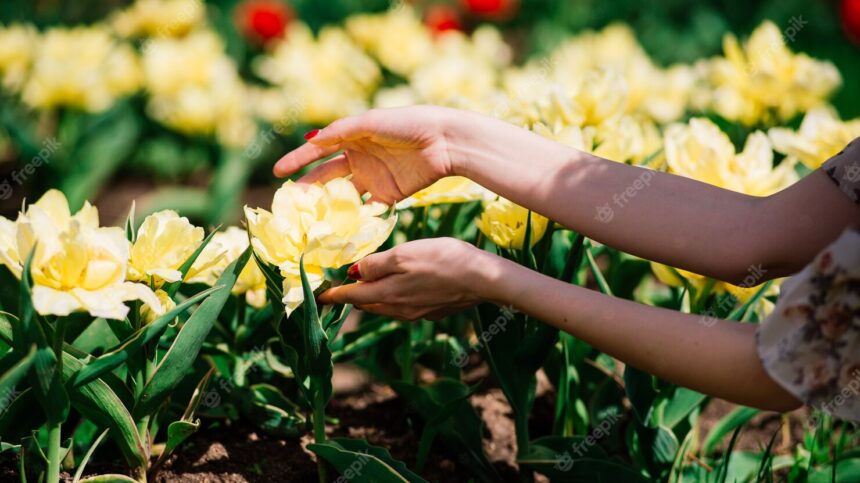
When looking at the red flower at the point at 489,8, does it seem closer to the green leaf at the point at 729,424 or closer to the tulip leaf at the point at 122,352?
the green leaf at the point at 729,424

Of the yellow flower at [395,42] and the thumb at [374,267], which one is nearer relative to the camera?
the thumb at [374,267]

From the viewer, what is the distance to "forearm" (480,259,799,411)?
4.17 feet

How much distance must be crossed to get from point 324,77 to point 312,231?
1.98m

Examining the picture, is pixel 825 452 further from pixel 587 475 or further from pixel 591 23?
pixel 591 23

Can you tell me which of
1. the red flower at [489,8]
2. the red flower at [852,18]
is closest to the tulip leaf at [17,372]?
the red flower at [489,8]

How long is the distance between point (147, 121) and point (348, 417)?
222cm

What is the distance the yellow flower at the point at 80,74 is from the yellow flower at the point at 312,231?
205 cm

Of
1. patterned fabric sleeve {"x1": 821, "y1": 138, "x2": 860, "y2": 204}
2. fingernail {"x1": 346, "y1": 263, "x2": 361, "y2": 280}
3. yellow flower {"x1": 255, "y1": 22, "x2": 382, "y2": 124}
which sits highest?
patterned fabric sleeve {"x1": 821, "y1": 138, "x2": 860, "y2": 204}

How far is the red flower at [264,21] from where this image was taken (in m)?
4.39

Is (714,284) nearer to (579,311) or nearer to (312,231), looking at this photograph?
(579,311)

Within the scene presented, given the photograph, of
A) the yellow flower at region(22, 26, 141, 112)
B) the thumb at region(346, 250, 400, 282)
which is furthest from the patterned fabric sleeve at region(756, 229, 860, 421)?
the yellow flower at region(22, 26, 141, 112)

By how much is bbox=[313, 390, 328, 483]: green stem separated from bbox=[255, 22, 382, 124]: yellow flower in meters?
1.39

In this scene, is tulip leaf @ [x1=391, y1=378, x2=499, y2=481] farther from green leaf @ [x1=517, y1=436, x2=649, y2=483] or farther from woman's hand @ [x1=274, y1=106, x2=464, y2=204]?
woman's hand @ [x1=274, y1=106, x2=464, y2=204]

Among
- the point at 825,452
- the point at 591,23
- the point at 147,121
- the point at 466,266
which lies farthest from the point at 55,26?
the point at 825,452
